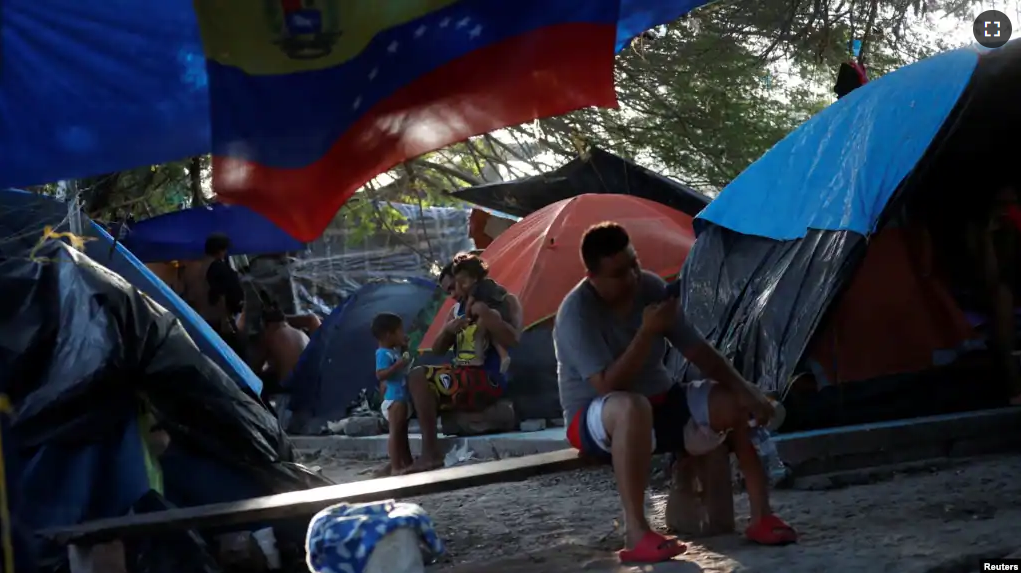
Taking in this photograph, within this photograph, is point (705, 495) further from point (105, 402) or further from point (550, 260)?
point (550, 260)

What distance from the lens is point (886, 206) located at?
672 cm

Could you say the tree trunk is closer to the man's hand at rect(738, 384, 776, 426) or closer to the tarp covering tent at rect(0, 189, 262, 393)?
the tarp covering tent at rect(0, 189, 262, 393)

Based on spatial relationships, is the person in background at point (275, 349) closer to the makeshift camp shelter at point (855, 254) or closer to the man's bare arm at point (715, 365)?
the makeshift camp shelter at point (855, 254)

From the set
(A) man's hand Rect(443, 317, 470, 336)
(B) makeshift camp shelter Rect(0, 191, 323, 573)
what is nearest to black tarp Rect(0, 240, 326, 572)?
(B) makeshift camp shelter Rect(0, 191, 323, 573)

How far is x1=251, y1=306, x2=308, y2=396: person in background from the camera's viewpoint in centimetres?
1165

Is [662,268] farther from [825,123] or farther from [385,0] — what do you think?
[385,0]

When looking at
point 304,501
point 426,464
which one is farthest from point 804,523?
point 426,464

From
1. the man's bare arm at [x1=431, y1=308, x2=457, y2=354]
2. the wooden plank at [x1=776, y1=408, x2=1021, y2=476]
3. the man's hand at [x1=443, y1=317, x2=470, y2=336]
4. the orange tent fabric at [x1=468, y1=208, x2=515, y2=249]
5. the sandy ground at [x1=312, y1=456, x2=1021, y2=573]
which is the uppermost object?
the orange tent fabric at [x1=468, y1=208, x2=515, y2=249]

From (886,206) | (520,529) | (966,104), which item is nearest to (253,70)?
(520,529)

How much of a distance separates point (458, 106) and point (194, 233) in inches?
310

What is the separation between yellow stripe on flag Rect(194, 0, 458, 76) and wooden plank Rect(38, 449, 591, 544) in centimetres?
194

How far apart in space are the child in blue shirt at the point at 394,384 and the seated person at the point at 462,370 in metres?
0.16

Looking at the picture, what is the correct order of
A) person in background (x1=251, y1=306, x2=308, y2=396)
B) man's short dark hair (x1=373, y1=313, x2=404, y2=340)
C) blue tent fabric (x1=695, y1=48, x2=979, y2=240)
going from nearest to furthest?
blue tent fabric (x1=695, y1=48, x2=979, y2=240) → man's short dark hair (x1=373, y1=313, x2=404, y2=340) → person in background (x1=251, y1=306, x2=308, y2=396)

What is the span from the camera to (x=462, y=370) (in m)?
8.03
